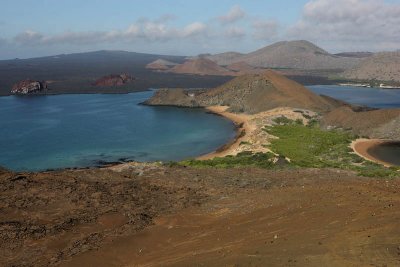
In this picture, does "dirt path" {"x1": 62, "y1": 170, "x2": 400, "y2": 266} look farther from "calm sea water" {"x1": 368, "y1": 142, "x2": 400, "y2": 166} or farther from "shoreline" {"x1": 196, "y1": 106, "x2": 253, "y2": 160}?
"shoreline" {"x1": 196, "y1": 106, "x2": 253, "y2": 160}

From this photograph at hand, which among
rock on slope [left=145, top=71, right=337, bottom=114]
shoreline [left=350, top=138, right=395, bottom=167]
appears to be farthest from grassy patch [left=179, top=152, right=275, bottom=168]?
rock on slope [left=145, top=71, right=337, bottom=114]

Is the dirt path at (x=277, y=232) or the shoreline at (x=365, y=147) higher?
the dirt path at (x=277, y=232)

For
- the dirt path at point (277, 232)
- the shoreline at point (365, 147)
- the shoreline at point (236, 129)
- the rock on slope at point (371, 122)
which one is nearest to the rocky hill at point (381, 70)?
the shoreline at point (236, 129)

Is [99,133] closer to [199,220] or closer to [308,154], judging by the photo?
[308,154]

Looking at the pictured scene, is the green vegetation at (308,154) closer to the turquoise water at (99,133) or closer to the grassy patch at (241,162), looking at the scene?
the grassy patch at (241,162)

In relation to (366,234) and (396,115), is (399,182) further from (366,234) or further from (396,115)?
(396,115)
